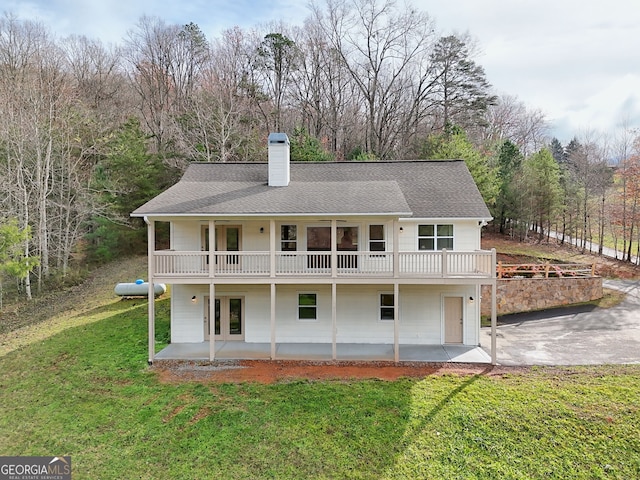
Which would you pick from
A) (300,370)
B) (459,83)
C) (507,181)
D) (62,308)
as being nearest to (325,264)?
(300,370)

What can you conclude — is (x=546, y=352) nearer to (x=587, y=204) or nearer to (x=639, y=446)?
(x=639, y=446)

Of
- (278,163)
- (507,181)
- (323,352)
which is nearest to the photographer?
(323,352)

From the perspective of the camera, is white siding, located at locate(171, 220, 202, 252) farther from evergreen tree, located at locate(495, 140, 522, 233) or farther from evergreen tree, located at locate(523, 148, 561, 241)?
evergreen tree, located at locate(523, 148, 561, 241)

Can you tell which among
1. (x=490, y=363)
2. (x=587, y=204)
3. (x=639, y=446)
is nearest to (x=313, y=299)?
(x=490, y=363)

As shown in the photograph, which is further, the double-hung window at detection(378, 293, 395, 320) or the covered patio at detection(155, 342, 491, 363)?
the double-hung window at detection(378, 293, 395, 320)

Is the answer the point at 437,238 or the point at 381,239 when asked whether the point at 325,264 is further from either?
the point at 437,238

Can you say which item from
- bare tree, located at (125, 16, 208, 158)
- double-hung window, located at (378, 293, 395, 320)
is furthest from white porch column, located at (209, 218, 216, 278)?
bare tree, located at (125, 16, 208, 158)
